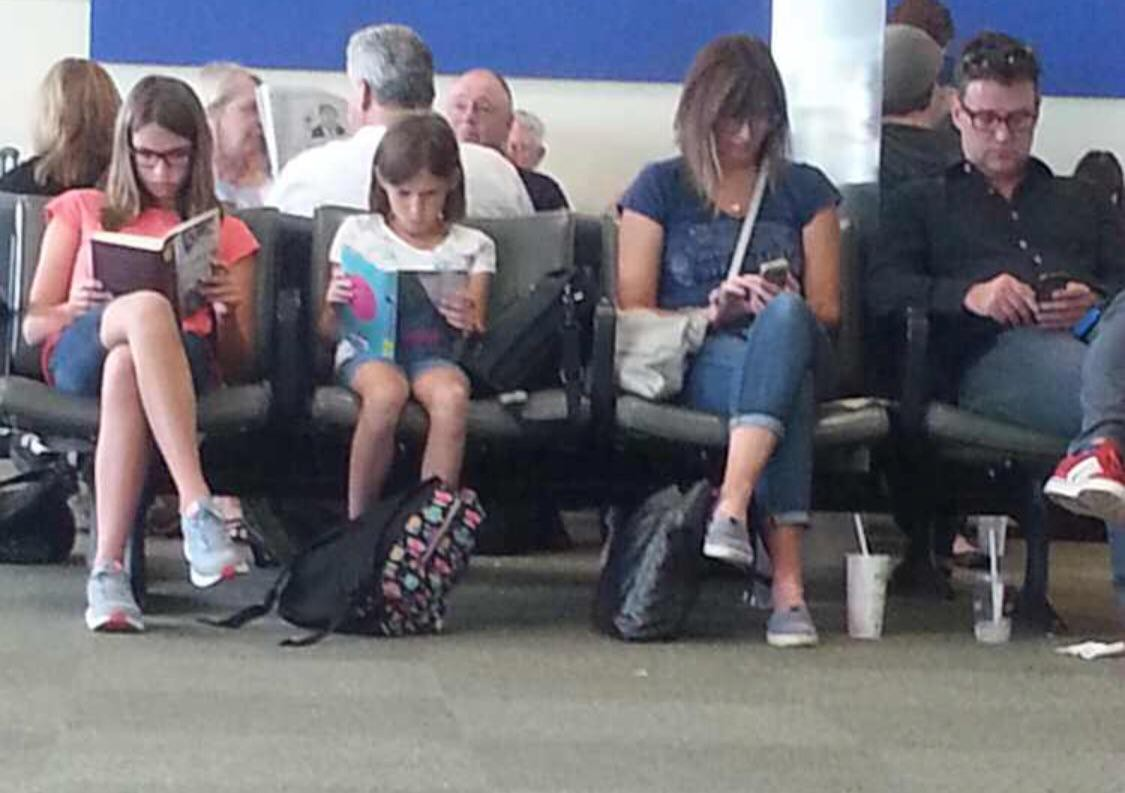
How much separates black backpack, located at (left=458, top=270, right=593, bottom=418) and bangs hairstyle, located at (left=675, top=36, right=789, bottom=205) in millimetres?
335

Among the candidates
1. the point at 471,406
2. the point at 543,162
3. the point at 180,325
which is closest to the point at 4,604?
the point at 180,325

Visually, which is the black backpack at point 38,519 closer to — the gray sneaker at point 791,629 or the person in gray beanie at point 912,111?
the gray sneaker at point 791,629

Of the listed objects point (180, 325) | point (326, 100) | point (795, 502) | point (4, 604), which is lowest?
point (4, 604)

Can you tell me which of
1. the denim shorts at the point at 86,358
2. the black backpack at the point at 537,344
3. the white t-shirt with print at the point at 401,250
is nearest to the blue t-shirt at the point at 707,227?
the black backpack at the point at 537,344

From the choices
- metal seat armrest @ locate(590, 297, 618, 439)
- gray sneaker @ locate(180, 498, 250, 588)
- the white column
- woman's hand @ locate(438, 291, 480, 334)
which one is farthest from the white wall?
gray sneaker @ locate(180, 498, 250, 588)

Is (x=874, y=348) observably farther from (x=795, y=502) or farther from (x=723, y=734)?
(x=723, y=734)

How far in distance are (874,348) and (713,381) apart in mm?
506

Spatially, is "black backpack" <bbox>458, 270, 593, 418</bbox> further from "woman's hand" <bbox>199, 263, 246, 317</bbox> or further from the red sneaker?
the red sneaker

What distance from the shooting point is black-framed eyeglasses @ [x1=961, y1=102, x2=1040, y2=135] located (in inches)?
175

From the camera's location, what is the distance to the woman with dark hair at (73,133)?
14.9 feet

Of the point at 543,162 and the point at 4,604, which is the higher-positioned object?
the point at 543,162

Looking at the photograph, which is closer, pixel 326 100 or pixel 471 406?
pixel 471 406

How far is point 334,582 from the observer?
13.0ft

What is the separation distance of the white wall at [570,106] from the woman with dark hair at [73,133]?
2016mm
